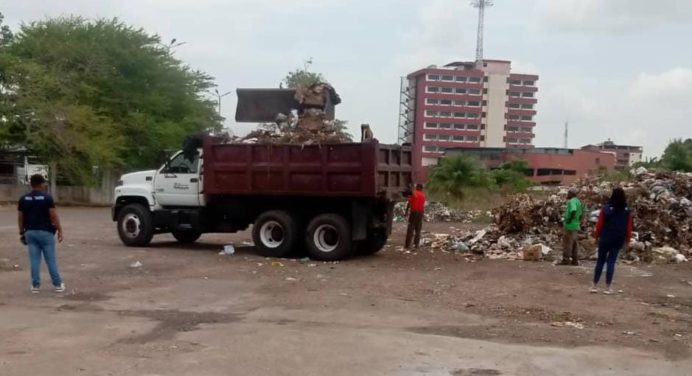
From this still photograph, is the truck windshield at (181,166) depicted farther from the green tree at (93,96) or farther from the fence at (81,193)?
the fence at (81,193)

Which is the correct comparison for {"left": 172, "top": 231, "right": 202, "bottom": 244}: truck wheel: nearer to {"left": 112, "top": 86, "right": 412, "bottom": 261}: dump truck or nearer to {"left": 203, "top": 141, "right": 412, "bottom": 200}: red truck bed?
{"left": 112, "top": 86, "right": 412, "bottom": 261}: dump truck

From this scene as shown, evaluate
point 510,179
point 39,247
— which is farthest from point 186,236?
point 510,179

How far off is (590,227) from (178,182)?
31.1 ft

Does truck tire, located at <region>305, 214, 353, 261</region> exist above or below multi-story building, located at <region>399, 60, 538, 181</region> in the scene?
below

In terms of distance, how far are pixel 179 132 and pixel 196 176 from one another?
26688 millimetres

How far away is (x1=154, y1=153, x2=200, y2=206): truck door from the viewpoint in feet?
57.1

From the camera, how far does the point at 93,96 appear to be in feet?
136

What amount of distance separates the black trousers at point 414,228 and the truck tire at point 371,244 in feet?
3.84

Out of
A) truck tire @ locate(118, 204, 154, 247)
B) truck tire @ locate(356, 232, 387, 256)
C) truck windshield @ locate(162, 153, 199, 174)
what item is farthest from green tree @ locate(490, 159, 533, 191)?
truck tire @ locate(118, 204, 154, 247)

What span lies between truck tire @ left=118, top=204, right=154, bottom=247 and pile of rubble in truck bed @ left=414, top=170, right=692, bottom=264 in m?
6.88

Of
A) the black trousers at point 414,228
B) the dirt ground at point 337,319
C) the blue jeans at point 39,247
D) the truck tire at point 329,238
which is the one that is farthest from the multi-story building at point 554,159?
the blue jeans at point 39,247

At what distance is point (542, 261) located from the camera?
16.8 meters

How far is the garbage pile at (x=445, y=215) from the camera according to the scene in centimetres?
3300

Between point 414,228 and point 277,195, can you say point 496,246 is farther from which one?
Answer: point 277,195
